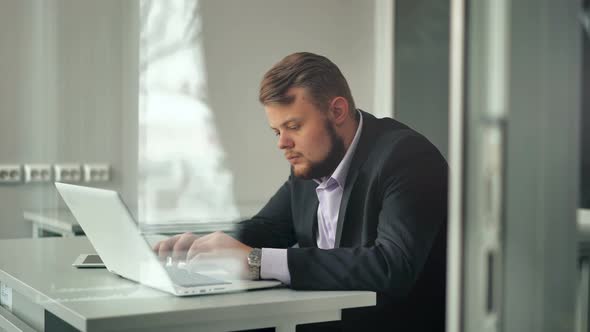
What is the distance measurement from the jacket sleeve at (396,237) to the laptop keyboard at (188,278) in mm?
180

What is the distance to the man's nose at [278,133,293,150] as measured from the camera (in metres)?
2.18

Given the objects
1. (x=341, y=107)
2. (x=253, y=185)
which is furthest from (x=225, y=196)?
(x=341, y=107)

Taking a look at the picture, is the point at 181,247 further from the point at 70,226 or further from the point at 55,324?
the point at 70,226

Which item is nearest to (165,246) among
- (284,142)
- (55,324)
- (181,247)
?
(181,247)

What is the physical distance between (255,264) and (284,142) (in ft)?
1.63

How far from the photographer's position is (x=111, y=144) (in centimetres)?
244

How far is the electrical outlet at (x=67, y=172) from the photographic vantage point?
8.43ft

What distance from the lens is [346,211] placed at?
6.70ft

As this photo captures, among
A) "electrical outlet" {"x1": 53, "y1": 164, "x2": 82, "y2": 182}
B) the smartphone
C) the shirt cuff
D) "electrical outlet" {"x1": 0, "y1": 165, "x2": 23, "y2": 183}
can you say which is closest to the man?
the shirt cuff

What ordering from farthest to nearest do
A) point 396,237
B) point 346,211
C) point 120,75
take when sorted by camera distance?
point 120,75
point 346,211
point 396,237

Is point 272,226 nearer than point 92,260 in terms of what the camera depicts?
No

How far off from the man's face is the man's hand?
343 millimetres

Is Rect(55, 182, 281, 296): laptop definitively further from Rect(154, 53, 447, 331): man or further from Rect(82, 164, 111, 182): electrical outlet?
Rect(82, 164, 111, 182): electrical outlet

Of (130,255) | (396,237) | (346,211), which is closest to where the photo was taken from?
(130,255)
